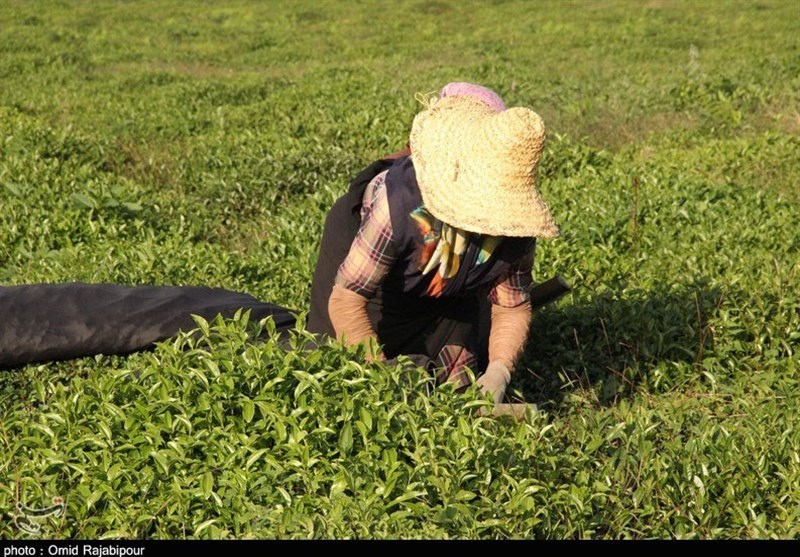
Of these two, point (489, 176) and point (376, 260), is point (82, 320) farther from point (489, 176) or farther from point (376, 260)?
point (489, 176)

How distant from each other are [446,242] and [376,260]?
0.29 meters

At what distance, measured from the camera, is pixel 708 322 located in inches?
229

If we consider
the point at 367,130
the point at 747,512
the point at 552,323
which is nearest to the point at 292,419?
the point at 747,512

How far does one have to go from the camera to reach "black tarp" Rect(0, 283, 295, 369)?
5.14 meters

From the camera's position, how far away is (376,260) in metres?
4.32

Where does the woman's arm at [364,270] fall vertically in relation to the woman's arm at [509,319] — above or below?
above

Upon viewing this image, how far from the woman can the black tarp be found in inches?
25.8

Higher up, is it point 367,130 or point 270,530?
point 270,530

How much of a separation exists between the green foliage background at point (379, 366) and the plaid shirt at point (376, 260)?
36cm

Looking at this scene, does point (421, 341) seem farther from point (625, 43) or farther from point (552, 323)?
point (625, 43)

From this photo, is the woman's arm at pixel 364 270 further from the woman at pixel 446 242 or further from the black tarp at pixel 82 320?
the black tarp at pixel 82 320

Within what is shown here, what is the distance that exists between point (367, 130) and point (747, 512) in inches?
276

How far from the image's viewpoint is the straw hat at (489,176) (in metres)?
4.01

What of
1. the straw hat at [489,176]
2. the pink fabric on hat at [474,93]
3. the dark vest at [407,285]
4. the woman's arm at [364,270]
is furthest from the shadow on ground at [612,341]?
the straw hat at [489,176]
